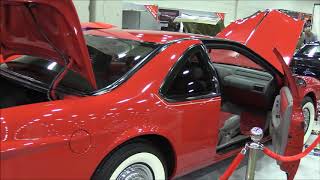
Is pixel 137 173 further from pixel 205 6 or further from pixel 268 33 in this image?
pixel 205 6

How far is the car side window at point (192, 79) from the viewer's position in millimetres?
2639

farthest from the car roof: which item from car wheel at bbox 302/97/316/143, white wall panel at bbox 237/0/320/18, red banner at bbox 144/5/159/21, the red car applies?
white wall panel at bbox 237/0/320/18

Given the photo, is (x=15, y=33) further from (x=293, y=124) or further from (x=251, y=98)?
(x=251, y=98)

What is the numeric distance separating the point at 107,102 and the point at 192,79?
2.71 feet

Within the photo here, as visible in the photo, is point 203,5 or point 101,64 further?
point 203,5

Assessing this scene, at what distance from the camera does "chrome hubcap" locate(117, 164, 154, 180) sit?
93.7 inches

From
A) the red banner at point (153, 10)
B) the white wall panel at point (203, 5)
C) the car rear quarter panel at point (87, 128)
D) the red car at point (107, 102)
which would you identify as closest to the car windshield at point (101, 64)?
the red car at point (107, 102)

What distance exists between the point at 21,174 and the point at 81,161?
1.09 feet

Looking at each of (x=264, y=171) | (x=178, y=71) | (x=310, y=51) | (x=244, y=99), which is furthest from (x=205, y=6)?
(x=178, y=71)

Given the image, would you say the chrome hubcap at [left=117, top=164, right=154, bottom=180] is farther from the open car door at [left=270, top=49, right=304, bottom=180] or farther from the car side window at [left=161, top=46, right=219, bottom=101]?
the open car door at [left=270, top=49, right=304, bottom=180]

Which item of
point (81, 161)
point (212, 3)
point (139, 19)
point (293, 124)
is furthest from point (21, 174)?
point (212, 3)

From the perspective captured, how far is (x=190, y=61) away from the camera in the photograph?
283 centimetres

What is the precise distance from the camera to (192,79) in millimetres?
2828

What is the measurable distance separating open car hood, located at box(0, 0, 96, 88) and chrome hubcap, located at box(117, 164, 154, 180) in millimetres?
598
